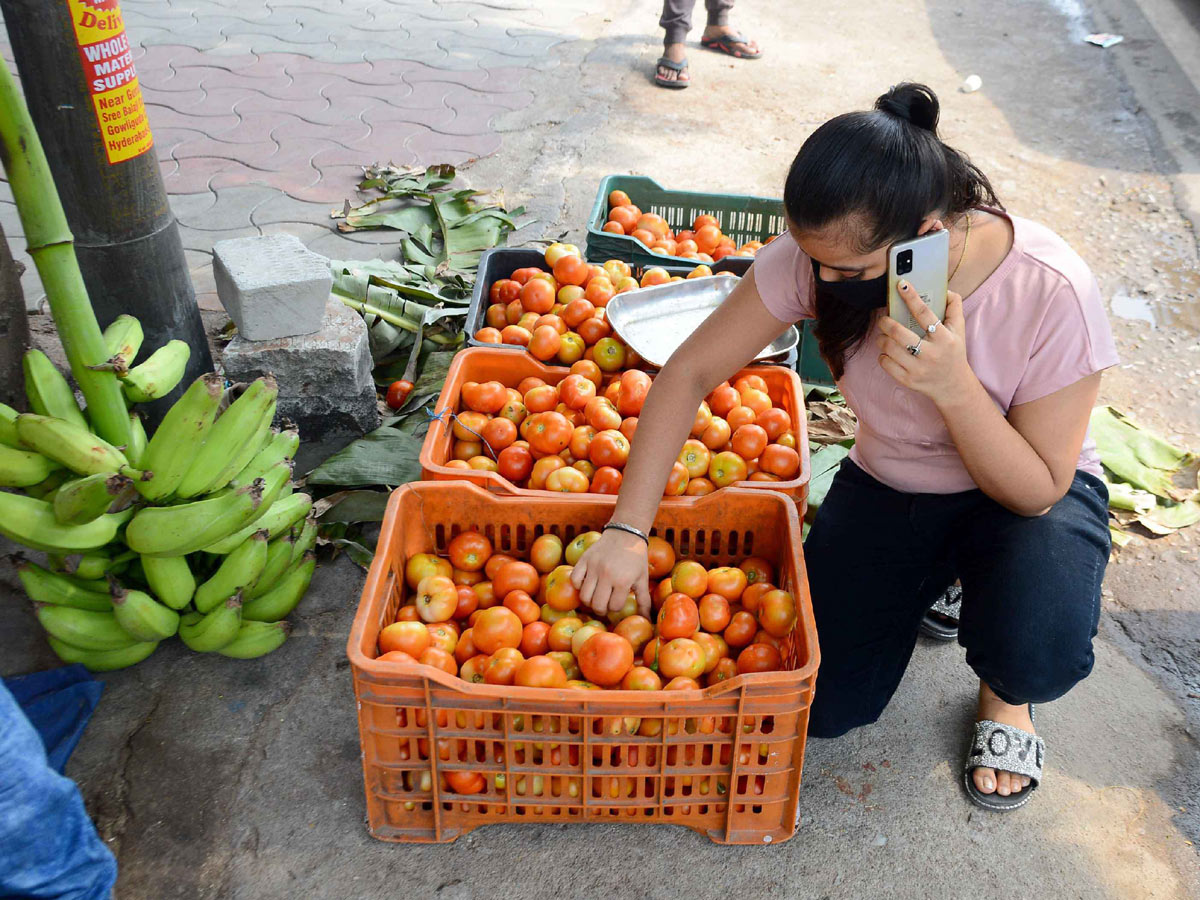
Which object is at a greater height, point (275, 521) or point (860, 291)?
point (860, 291)

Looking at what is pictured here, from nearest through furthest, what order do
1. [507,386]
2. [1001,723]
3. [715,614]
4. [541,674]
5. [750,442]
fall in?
[541,674], [715,614], [1001,723], [750,442], [507,386]

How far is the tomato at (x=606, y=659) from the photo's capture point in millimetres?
1951

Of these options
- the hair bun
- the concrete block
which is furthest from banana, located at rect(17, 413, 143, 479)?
the hair bun

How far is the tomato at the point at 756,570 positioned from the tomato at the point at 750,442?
0.36 metres

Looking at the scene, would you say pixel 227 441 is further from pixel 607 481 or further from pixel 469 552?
pixel 607 481

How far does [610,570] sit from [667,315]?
1.29 meters

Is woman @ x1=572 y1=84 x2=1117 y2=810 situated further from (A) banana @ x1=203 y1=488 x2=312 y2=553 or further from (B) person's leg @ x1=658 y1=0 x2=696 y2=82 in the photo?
(B) person's leg @ x1=658 y1=0 x2=696 y2=82

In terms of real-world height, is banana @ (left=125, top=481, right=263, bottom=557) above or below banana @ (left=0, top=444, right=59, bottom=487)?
below

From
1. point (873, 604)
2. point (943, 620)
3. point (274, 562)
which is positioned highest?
point (873, 604)

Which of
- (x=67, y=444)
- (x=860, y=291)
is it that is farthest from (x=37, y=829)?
(x=860, y=291)

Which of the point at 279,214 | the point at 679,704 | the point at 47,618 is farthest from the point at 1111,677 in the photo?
the point at 279,214

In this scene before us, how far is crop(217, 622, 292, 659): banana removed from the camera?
7.92 ft

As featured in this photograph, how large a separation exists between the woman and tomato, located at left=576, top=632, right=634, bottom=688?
4.6 inches

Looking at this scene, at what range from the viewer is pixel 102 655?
2320mm
